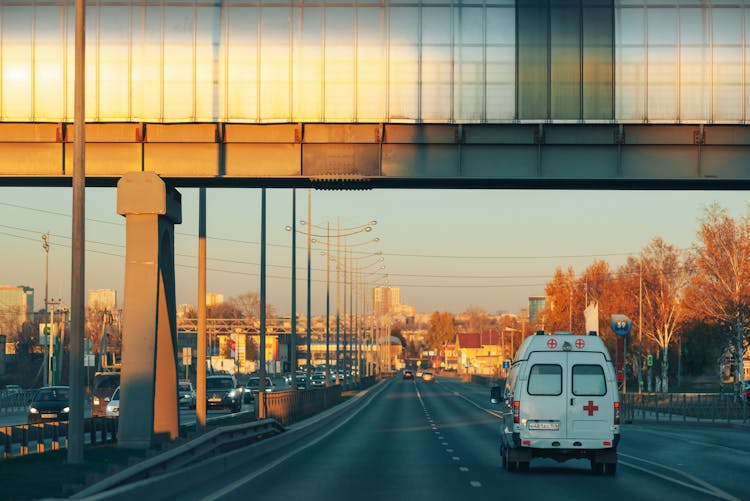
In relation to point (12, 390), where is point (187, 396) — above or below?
above

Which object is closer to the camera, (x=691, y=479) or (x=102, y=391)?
(x=691, y=479)

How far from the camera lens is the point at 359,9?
28156mm

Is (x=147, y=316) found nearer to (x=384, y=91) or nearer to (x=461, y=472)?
(x=384, y=91)

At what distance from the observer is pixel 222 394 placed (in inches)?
2218

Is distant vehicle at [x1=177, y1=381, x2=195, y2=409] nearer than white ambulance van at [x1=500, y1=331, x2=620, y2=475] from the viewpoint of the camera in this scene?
No

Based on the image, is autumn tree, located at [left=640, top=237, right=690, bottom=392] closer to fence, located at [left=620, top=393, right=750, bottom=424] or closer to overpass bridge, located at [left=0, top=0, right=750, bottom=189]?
fence, located at [left=620, top=393, right=750, bottom=424]

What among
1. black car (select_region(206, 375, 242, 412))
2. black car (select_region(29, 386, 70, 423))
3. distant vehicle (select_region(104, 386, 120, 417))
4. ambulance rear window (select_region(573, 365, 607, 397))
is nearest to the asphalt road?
ambulance rear window (select_region(573, 365, 607, 397))

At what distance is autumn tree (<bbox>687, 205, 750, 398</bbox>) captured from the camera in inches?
3148

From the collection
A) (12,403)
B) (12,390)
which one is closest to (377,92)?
(12,403)

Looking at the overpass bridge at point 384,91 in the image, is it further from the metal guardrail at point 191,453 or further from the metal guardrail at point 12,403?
the metal guardrail at point 12,403

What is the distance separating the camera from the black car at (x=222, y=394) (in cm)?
5594

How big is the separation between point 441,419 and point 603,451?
32.1 metres

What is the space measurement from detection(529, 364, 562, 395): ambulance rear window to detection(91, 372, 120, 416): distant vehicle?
88.5ft

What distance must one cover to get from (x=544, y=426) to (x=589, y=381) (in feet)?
3.90
